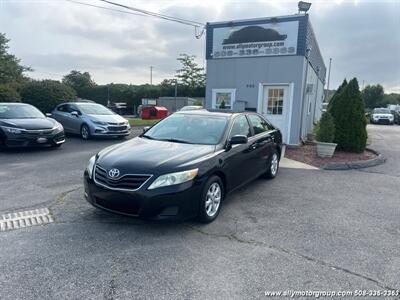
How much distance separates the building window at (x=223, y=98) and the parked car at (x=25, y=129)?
18.1ft

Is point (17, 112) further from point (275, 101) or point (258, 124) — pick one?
point (275, 101)

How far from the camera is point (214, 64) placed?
11.7 m

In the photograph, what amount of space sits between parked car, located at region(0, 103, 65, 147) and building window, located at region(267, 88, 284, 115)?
6.87 meters

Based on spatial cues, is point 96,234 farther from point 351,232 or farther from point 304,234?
point 351,232

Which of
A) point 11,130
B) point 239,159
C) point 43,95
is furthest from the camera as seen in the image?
point 43,95

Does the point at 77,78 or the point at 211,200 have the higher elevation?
the point at 77,78

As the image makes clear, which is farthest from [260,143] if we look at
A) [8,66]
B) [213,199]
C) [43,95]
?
[8,66]

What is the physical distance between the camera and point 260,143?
18.7 ft

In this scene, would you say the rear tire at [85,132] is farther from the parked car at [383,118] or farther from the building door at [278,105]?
the parked car at [383,118]

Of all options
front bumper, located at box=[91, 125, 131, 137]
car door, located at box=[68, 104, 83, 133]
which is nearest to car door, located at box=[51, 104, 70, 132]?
car door, located at box=[68, 104, 83, 133]

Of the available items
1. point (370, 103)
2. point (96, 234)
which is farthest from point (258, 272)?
point (370, 103)

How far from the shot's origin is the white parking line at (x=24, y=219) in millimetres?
3931

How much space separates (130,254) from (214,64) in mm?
9519

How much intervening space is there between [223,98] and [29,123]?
648 centimetres
